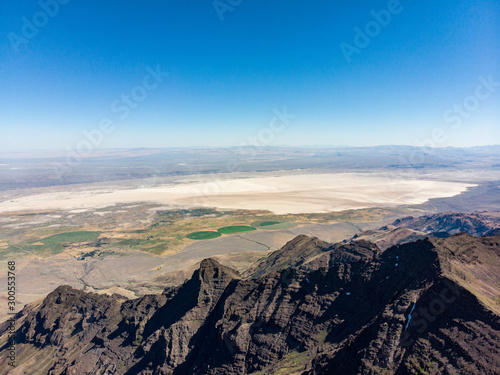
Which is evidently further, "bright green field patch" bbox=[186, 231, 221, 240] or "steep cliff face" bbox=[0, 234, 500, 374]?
"bright green field patch" bbox=[186, 231, 221, 240]

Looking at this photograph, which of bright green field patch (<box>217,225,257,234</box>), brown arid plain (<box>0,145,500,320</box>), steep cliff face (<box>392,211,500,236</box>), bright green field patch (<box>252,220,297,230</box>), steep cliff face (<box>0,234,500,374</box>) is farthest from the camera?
bright green field patch (<box>252,220,297,230</box>)

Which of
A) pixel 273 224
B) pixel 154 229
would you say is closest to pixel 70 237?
pixel 154 229

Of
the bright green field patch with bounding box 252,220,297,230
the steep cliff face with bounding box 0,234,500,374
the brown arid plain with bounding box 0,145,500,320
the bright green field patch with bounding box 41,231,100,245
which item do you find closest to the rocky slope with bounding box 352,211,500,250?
the brown arid plain with bounding box 0,145,500,320

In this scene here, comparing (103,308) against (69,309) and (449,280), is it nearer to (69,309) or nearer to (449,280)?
(69,309)

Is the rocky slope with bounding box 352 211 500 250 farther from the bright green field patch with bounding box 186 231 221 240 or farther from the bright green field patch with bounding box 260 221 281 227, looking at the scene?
the bright green field patch with bounding box 186 231 221 240

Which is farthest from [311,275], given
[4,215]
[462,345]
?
[4,215]
